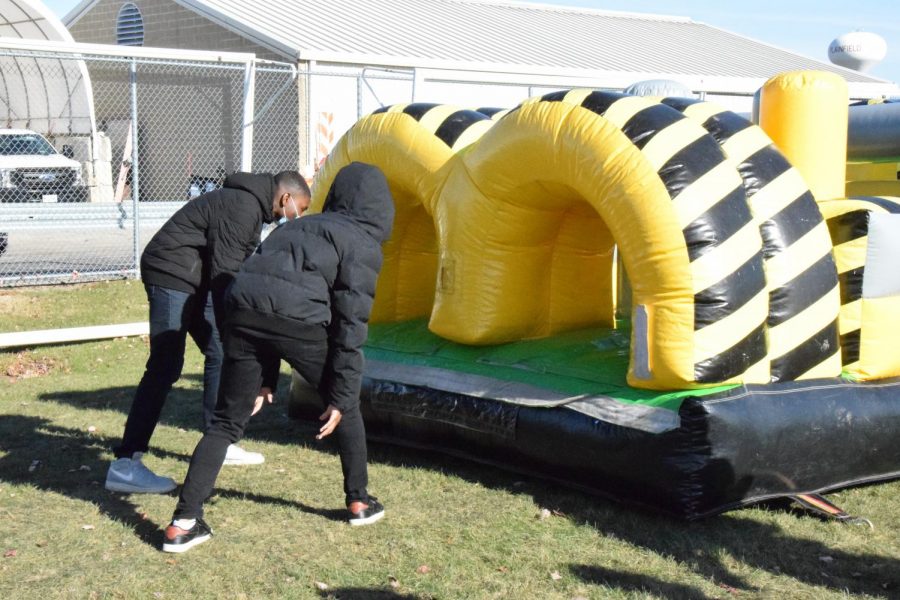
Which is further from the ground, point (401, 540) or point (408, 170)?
point (408, 170)

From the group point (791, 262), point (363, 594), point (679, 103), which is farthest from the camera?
point (679, 103)

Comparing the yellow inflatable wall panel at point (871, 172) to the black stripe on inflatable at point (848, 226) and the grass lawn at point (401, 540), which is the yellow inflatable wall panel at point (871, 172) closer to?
the black stripe on inflatable at point (848, 226)

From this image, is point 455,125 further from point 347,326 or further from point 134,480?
point 134,480

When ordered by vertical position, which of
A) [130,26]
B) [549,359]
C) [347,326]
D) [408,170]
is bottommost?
[549,359]

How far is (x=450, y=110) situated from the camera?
7.04m

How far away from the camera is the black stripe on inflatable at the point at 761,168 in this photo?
5.48m

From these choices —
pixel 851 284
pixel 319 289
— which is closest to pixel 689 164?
pixel 851 284

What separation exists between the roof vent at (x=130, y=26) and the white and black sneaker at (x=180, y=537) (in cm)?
2228

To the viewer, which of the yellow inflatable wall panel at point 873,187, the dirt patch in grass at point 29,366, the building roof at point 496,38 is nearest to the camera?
the yellow inflatable wall panel at point 873,187

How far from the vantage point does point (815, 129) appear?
21.0 ft

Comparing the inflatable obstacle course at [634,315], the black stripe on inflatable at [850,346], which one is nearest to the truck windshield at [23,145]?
the inflatable obstacle course at [634,315]

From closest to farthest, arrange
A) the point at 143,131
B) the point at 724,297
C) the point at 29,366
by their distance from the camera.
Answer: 1. the point at 724,297
2. the point at 29,366
3. the point at 143,131

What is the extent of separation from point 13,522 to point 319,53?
14.9 m

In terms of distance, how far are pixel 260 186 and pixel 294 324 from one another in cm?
112
